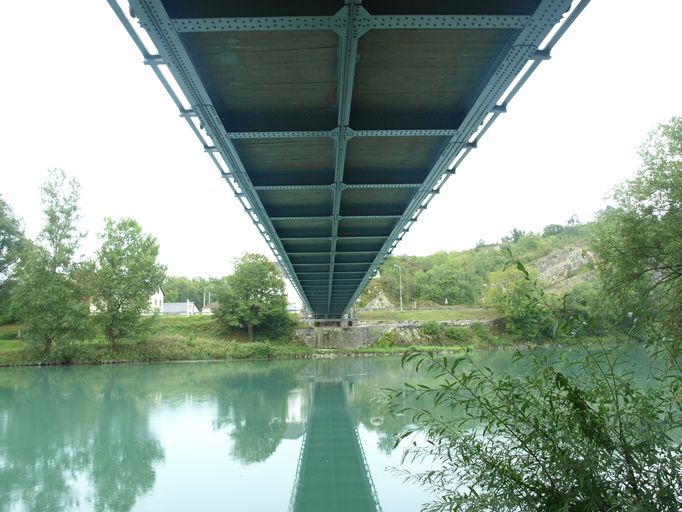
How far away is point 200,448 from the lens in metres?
12.3

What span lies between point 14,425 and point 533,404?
54.8 ft

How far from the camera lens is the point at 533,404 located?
340cm

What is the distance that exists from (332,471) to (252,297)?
34.0 metres

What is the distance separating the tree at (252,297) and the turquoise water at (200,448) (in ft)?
57.7


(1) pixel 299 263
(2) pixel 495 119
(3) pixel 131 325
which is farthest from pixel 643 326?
(3) pixel 131 325

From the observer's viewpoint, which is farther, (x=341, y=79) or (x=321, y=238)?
(x=321, y=238)

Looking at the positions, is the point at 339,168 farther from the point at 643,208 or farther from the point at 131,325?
the point at 131,325

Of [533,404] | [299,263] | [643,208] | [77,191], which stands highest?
[77,191]

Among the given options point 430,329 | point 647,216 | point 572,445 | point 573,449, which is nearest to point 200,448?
point 573,449

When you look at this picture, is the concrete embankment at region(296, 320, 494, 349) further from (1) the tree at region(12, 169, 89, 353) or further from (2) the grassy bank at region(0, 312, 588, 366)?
(1) the tree at region(12, 169, 89, 353)

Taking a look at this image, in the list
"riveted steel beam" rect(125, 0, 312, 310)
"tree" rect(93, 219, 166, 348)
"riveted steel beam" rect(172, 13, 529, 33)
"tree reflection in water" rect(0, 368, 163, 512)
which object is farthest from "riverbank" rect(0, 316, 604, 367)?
"riveted steel beam" rect(172, 13, 529, 33)

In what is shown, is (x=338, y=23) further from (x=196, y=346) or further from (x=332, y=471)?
(x=196, y=346)

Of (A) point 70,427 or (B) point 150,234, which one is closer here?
(A) point 70,427

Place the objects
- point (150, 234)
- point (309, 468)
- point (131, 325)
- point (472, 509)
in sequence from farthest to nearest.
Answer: point (150, 234), point (131, 325), point (309, 468), point (472, 509)
